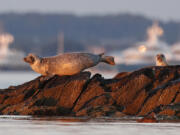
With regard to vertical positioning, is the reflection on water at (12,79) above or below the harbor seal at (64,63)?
above

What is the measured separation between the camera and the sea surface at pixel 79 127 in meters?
16.9

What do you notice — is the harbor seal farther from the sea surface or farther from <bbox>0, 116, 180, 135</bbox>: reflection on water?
<bbox>0, 116, 180, 135</bbox>: reflection on water

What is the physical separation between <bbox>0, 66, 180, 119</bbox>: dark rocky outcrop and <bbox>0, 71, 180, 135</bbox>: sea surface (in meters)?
1.33

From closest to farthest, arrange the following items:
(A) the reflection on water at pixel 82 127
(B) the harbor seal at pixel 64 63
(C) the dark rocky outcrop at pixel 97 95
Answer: (A) the reflection on water at pixel 82 127 < (C) the dark rocky outcrop at pixel 97 95 < (B) the harbor seal at pixel 64 63

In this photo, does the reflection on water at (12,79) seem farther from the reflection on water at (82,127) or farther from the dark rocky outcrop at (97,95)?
the reflection on water at (82,127)

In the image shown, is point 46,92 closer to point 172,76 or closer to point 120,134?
point 172,76

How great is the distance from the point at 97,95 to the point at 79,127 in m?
4.89

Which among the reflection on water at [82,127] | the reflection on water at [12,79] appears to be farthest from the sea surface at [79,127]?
the reflection on water at [12,79]

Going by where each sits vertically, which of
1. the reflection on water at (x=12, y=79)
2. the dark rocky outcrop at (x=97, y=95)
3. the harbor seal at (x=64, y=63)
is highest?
the reflection on water at (x=12, y=79)

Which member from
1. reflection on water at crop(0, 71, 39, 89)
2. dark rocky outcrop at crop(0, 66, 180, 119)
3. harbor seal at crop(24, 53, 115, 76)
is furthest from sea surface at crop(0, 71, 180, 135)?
reflection on water at crop(0, 71, 39, 89)

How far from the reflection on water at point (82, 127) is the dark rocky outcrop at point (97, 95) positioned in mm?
1790

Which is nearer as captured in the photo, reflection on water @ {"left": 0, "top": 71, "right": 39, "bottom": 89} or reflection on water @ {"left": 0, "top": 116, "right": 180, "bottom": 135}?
reflection on water @ {"left": 0, "top": 116, "right": 180, "bottom": 135}

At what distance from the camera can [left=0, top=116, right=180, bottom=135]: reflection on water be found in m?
16.9

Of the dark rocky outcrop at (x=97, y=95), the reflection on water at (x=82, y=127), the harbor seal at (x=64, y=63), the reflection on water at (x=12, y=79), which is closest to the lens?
the reflection on water at (x=82, y=127)
